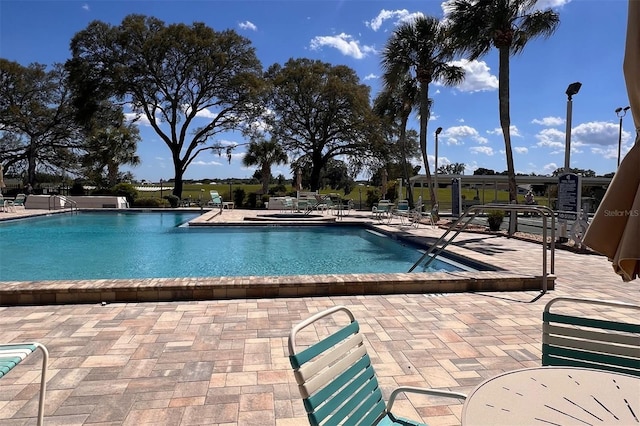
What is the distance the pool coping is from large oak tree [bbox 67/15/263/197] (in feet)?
71.0

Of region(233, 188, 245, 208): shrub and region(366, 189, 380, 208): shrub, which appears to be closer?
region(233, 188, 245, 208): shrub

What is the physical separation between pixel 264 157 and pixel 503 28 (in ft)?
53.2

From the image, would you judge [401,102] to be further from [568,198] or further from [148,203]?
[148,203]

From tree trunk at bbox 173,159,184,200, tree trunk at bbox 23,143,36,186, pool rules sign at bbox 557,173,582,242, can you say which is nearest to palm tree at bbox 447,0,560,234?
pool rules sign at bbox 557,173,582,242

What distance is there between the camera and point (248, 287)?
492cm

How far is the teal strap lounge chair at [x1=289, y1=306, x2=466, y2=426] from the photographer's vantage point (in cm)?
144

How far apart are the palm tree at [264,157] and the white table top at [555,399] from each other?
2371 centimetres

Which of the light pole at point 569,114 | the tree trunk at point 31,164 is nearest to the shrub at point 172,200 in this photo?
the tree trunk at point 31,164

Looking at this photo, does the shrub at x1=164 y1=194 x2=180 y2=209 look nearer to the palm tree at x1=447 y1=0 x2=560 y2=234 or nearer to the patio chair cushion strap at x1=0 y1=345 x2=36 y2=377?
the palm tree at x1=447 y1=0 x2=560 y2=234

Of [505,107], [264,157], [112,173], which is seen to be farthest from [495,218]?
[112,173]

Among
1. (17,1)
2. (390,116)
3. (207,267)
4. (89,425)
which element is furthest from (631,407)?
(390,116)

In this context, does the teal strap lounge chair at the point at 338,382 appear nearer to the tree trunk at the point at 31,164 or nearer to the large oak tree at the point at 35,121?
the large oak tree at the point at 35,121

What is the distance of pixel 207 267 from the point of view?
8023 mm

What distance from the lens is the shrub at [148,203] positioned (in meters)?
22.0
